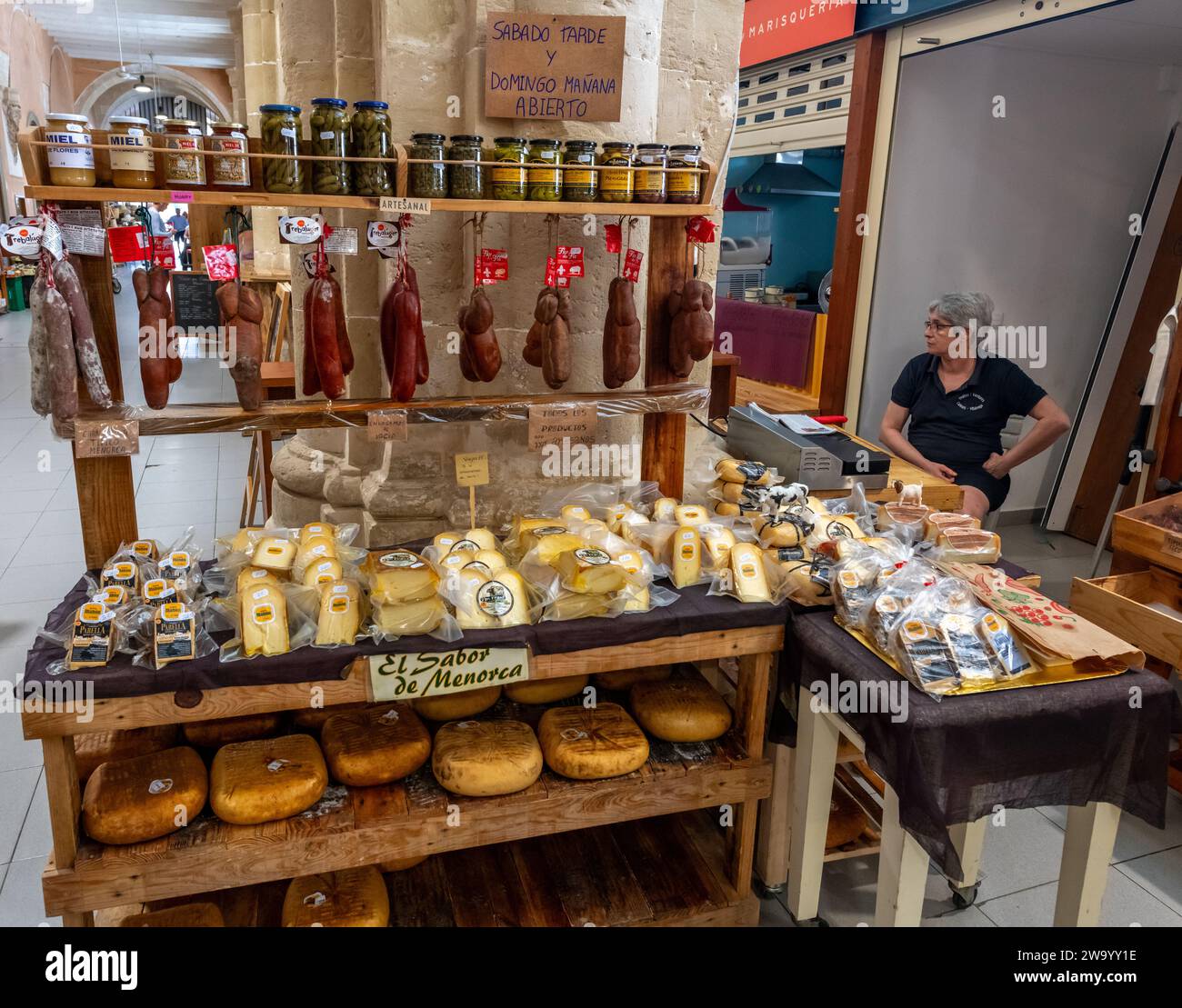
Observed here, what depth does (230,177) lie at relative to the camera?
2.11 meters

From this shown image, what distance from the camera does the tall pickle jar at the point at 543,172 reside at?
2.35 m

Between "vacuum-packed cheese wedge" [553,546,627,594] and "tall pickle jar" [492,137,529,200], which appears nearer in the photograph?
"vacuum-packed cheese wedge" [553,546,627,594]

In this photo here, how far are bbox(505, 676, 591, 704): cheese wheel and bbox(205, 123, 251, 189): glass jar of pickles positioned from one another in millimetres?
1448

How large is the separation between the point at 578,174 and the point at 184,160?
3.13 ft

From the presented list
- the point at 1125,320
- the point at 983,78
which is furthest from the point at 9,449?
the point at 1125,320

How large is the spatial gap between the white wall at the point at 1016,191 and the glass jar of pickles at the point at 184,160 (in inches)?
166

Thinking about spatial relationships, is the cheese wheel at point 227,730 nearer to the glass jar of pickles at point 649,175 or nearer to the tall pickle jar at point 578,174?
the tall pickle jar at point 578,174

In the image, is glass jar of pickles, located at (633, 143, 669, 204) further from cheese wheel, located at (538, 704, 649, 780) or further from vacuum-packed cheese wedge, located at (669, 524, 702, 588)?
cheese wheel, located at (538, 704, 649, 780)

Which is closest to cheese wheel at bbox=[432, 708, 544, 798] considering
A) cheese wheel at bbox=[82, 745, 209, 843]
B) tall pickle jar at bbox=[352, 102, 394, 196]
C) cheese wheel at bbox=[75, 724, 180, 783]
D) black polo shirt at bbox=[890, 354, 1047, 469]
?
cheese wheel at bbox=[82, 745, 209, 843]

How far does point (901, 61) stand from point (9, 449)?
22.8 feet

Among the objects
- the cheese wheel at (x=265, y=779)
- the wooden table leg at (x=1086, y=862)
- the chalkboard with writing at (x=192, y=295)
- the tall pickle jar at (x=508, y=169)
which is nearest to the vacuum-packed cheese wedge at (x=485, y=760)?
the cheese wheel at (x=265, y=779)

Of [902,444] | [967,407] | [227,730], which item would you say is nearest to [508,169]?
[227,730]

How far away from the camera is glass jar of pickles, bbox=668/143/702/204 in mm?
2469
